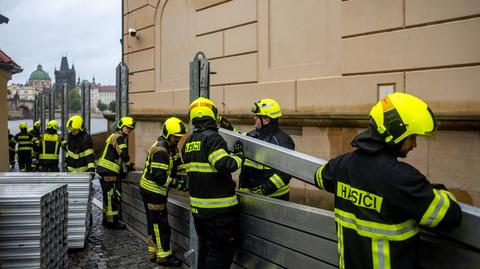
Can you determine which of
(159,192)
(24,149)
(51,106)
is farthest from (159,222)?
(51,106)

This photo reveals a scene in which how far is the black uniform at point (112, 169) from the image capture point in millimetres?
6957

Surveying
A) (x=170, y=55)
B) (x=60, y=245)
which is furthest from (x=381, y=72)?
(x=170, y=55)

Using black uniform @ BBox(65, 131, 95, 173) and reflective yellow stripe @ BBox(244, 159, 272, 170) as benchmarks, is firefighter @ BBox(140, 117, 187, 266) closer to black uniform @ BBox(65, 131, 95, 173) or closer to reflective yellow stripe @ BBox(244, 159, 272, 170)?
reflective yellow stripe @ BBox(244, 159, 272, 170)

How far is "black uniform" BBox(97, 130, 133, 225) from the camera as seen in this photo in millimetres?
6957

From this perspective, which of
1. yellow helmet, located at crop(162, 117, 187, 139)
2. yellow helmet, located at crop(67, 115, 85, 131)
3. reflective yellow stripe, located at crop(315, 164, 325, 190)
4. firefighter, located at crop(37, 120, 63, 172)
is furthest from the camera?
firefighter, located at crop(37, 120, 63, 172)

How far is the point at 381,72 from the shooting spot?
5.67 metres

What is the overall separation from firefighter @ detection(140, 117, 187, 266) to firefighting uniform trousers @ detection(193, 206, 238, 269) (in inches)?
47.1

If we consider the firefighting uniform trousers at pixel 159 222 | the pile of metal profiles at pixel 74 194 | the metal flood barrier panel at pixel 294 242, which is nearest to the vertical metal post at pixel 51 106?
the pile of metal profiles at pixel 74 194

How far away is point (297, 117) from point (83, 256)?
3.61 metres

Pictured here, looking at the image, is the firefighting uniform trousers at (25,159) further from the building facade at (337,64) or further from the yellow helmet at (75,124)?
the yellow helmet at (75,124)

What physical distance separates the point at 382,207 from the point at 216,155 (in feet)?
6.47

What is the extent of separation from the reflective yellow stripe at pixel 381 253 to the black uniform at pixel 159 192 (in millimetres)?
3263

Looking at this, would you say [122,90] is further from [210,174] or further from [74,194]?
[210,174]

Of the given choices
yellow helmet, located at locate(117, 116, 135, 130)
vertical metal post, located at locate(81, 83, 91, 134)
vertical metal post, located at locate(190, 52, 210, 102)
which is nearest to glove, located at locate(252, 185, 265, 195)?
vertical metal post, located at locate(190, 52, 210, 102)
